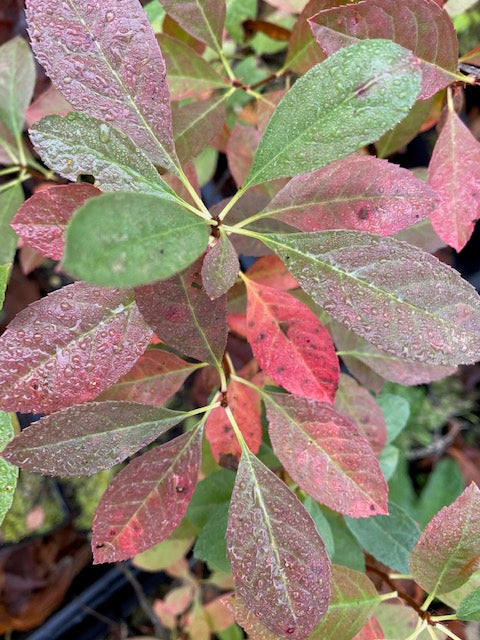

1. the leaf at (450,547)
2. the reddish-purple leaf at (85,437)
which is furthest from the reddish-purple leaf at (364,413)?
the reddish-purple leaf at (85,437)

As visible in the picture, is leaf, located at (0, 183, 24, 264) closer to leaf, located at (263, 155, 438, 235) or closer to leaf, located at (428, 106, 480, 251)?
leaf, located at (263, 155, 438, 235)

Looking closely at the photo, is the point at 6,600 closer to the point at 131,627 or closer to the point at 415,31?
the point at 131,627

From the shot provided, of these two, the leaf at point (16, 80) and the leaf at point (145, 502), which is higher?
the leaf at point (16, 80)

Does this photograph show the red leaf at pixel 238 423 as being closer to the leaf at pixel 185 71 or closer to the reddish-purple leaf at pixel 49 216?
the reddish-purple leaf at pixel 49 216

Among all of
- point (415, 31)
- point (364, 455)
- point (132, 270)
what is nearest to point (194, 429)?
point (364, 455)

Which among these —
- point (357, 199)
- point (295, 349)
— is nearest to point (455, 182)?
point (357, 199)

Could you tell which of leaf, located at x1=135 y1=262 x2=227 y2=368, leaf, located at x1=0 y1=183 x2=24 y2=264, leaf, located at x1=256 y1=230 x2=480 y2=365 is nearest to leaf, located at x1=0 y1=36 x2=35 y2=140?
leaf, located at x1=0 y1=183 x2=24 y2=264

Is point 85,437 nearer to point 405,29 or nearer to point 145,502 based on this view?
point 145,502
